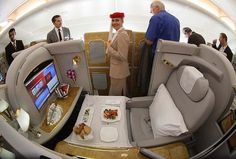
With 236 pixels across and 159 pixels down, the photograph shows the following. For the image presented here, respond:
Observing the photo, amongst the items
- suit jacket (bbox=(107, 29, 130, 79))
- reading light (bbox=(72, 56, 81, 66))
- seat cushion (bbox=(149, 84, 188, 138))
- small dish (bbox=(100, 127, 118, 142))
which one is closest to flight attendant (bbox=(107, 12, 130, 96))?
suit jacket (bbox=(107, 29, 130, 79))

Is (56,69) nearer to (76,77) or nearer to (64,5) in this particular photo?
(76,77)

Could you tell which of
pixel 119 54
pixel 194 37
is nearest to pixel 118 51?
Answer: pixel 119 54

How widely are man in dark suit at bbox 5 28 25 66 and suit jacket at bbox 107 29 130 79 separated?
0.71 m

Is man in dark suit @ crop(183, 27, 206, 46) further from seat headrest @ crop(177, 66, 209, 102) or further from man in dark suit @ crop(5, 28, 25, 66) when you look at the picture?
man in dark suit @ crop(5, 28, 25, 66)

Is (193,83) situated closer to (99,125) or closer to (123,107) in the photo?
(123,107)

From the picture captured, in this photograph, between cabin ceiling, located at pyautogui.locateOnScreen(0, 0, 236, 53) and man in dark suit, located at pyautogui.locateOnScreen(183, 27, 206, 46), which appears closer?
cabin ceiling, located at pyautogui.locateOnScreen(0, 0, 236, 53)

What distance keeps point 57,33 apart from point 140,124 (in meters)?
0.96

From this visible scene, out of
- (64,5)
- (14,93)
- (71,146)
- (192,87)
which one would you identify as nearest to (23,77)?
(14,93)

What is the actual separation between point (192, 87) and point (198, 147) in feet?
1.29

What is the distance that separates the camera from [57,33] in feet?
5.02

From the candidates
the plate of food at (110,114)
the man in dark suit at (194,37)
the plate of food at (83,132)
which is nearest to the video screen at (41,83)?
the plate of food at (83,132)

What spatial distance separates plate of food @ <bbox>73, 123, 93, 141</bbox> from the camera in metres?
1.08

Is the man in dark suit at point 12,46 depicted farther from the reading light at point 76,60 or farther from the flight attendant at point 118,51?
the flight attendant at point 118,51

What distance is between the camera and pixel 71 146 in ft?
3.39
